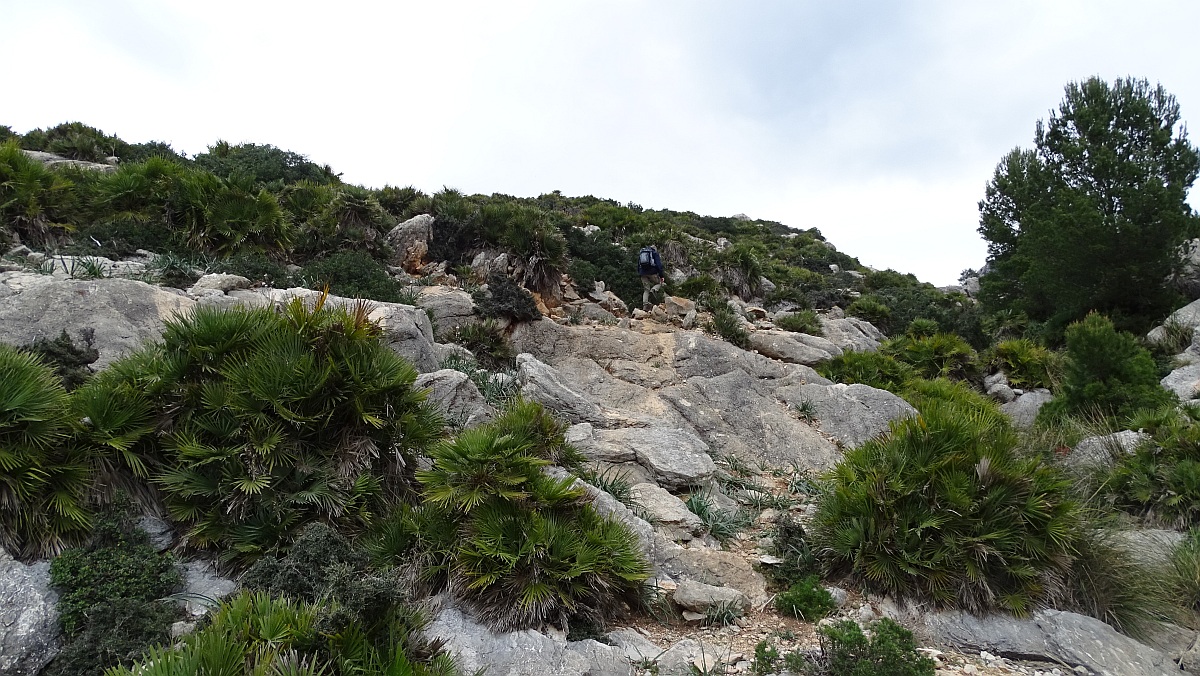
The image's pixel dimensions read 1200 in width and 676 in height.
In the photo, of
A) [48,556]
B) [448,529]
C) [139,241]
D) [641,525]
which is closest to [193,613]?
[48,556]

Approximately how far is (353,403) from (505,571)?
2.12m

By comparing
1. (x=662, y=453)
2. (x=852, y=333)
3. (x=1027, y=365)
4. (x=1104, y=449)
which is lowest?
(x=662, y=453)

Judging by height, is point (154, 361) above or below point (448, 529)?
above

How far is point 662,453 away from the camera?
859 cm

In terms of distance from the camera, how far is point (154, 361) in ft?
17.6

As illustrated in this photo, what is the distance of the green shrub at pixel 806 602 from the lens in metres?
5.41

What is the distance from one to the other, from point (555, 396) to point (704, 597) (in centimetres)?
454

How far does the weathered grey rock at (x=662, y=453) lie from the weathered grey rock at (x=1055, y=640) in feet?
11.4

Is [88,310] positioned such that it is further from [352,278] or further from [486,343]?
[486,343]

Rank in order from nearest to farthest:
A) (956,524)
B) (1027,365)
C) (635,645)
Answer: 1. (635,645)
2. (956,524)
3. (1027,365)

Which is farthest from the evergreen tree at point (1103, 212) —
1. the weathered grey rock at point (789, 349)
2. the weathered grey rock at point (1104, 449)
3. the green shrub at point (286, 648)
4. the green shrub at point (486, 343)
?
the green shrub at point (286, 648)

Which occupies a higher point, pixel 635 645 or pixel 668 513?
pixel 668 513

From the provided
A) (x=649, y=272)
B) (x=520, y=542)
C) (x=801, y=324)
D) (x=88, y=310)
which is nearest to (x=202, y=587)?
(x=520, y=542)

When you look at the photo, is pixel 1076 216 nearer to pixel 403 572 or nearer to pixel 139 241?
pixel 403 572
